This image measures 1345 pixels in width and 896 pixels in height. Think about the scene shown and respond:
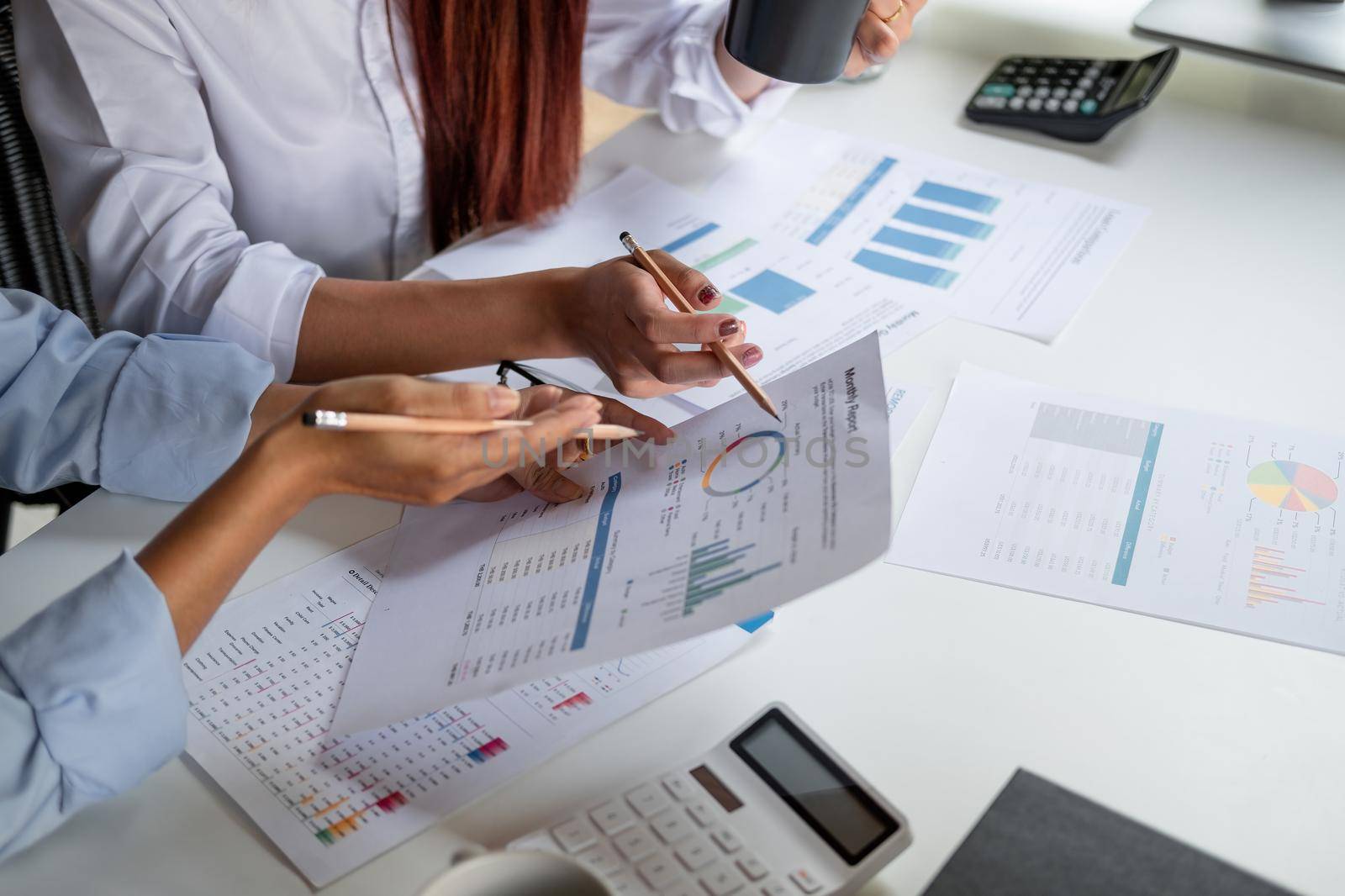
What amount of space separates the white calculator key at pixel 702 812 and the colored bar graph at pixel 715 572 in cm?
10

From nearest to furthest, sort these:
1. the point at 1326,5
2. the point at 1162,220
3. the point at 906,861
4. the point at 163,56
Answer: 1. the point at 906,861
2. the point at 163,56
3. the point at 1162,220
4. the point at 1326,5

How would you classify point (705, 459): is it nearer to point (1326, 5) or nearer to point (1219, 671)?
point (1219, 671)

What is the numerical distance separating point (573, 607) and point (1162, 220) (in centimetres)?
80

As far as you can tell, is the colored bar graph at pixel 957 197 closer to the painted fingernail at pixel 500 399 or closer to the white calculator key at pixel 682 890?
the painted fingernail at pixel 500 399

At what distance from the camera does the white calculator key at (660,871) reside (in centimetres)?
55

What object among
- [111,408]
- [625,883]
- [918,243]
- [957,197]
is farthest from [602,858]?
[957,197]

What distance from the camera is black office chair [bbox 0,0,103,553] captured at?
3.21 ft

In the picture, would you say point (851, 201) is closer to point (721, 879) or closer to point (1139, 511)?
point (1139, 511)

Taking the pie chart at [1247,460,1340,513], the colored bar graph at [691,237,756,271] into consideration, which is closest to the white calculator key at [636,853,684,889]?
the pie chart at [1247,460,1340,513]

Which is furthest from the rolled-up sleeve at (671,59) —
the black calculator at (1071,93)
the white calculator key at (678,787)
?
the white calculator key at (678,787)

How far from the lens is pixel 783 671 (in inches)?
27.1

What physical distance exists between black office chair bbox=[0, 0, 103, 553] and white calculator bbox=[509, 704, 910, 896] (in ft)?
2.70

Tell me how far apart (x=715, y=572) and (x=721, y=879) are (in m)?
0.16

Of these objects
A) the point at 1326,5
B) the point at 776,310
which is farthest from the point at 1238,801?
the point at 1326,5
